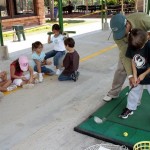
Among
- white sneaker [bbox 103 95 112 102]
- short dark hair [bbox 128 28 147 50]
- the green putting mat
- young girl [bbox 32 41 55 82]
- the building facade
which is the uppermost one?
the building facade

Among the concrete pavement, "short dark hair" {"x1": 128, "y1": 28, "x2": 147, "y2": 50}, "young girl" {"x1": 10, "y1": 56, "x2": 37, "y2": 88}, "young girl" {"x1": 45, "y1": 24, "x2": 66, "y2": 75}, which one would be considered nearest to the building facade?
the concrete pavement

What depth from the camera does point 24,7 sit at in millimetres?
15078

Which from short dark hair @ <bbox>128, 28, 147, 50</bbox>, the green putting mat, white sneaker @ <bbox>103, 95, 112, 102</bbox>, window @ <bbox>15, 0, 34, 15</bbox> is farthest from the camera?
window @ <bbox>15, 0, 34, 15</bbox>

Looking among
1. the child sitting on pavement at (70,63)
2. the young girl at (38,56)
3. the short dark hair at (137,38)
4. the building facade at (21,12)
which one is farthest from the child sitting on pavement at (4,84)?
the building facade at (21,12)

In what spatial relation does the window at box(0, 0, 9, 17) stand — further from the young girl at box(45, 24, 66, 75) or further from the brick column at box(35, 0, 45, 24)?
the young girl at box(45, 24, 66, 75)

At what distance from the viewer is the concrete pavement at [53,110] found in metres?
3.21

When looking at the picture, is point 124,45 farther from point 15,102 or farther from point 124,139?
point 15,102

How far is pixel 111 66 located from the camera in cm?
627

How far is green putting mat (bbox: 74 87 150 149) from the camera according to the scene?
10.3 ft

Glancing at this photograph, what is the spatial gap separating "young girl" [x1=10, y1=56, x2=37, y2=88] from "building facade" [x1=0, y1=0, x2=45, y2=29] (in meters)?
9.11

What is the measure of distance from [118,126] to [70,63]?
2138 millimetres

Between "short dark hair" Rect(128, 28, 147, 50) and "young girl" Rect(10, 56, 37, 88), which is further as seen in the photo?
"young girl" Rect(10, 56, 37, 88)

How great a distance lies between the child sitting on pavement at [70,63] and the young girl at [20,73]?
0.60 metres

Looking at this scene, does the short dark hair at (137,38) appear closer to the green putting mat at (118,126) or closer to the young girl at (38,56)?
the green putting mat at (118,126)
